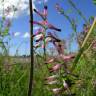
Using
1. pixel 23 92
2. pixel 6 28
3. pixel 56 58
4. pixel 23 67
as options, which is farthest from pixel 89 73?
pixel 56 58

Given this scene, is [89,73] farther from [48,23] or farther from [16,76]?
[48,23]

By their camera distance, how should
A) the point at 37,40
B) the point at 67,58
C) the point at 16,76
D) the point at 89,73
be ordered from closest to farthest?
the point at 67,58
the point at 37,40
the point at 89,73
the point at 16,76

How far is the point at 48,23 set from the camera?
3.59 ft

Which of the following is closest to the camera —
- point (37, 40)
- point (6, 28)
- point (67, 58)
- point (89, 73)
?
point (67, 58)

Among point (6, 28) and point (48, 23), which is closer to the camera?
point (48, 23)

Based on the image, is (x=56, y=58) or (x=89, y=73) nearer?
(x=56, y=58)

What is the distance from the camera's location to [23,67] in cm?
454

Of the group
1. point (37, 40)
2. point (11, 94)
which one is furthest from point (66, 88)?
point (11, 94)

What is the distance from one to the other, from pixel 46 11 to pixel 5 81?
267cm

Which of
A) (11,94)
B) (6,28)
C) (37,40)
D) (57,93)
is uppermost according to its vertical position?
(6,28)

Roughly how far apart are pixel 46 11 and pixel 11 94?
7.22ft

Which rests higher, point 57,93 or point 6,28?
point 6,28

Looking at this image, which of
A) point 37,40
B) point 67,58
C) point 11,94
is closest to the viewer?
point 67,58

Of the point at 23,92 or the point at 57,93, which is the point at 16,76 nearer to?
the point at 23,92
